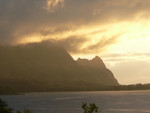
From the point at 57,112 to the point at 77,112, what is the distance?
990cm

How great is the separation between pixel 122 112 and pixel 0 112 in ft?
333

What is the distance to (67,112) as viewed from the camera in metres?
138

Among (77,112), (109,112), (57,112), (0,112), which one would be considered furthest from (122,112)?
(0,112)

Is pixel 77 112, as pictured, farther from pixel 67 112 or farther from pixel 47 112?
pixel 47 112

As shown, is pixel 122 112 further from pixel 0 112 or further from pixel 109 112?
pixel 0 112

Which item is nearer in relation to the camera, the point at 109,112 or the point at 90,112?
the point at 90,112

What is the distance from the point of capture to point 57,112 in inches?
5453

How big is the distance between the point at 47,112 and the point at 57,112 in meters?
4.82

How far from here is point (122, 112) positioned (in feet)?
443

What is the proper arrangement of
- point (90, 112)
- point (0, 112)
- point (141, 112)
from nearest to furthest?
1. point (90, 112)
2. point (0, 112)
3. point (141, 112)

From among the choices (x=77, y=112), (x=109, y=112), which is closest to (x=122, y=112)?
(x=109, y=112)

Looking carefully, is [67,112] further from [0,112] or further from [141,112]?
[0,112]

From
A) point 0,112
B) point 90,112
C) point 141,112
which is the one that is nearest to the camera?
point 90,112

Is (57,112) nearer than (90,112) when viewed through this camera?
No
